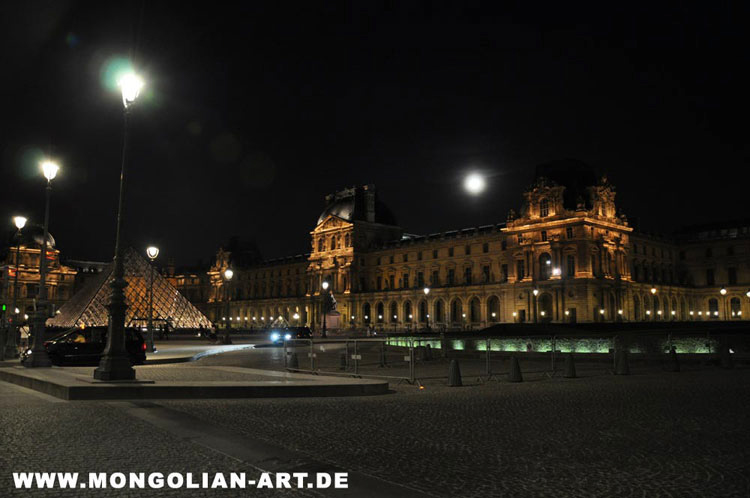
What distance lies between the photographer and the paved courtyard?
6.86m

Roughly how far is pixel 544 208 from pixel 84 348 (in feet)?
214

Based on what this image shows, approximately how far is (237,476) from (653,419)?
732 centimetres

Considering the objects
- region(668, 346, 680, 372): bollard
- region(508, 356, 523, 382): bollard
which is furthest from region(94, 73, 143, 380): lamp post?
region(668, 346, 680, 372): bollard

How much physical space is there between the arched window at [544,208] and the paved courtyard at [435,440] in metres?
67.1

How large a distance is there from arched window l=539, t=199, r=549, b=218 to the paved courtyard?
6707cm

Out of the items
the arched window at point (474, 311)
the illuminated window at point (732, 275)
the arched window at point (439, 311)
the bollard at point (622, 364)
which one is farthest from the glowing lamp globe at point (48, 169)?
the illuminated window at point (732, 275)

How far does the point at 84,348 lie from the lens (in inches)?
925

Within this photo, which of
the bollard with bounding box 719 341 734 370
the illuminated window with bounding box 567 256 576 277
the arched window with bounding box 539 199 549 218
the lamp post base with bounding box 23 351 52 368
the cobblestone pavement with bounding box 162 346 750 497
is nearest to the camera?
the cobblestone pavement with bounding box 162 346 750 497

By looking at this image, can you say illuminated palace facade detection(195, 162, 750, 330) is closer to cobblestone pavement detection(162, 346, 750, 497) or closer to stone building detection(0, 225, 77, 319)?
stone building detection(0, 225, 77, 319)

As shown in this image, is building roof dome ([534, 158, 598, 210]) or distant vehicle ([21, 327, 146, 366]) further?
building roof dome ([534, 158, 598, 210])

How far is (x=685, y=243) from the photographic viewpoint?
100m

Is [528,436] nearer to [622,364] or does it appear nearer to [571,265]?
[622,364]

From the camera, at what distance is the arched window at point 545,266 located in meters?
79.9

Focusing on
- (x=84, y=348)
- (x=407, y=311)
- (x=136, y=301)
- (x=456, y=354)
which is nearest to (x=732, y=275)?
(x=407, y=311)
